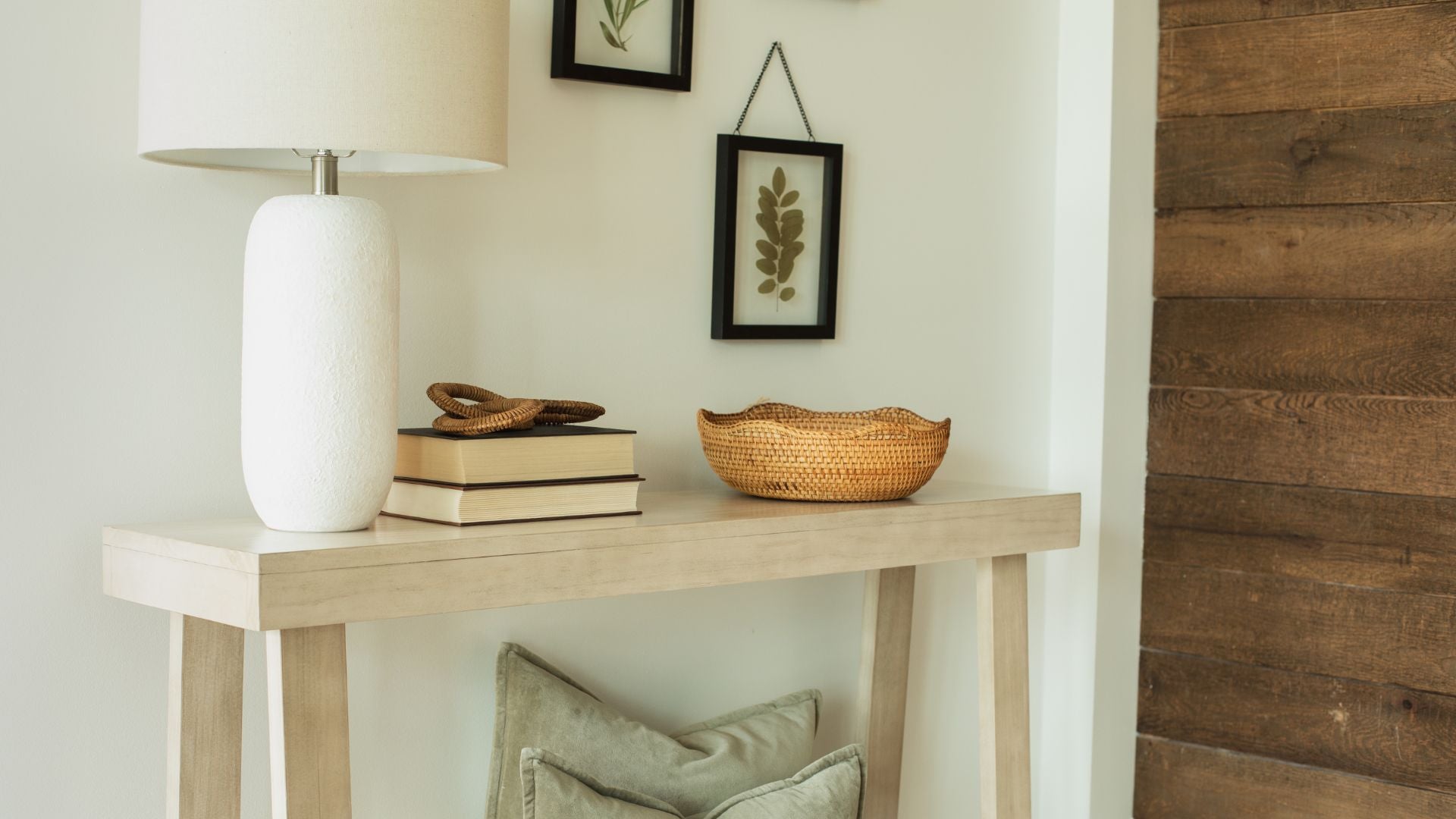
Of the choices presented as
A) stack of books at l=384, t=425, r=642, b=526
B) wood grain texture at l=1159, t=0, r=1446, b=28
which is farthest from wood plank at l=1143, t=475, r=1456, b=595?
stack of books at l=384, t=425, r=642, b=526

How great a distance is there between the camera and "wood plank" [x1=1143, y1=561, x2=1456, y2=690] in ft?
6.88

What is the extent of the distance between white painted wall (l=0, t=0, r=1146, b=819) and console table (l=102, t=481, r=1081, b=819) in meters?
0.11

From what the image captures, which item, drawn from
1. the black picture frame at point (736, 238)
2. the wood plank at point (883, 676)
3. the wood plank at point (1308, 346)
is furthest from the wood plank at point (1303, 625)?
the black picture frame at point (736, 238)

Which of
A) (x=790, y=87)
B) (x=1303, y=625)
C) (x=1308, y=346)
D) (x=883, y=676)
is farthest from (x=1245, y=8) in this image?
(x=883, y=676)

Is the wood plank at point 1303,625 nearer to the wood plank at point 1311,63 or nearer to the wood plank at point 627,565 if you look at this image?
the wood plank at point 627,565

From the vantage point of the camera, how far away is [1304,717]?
7.22 ft

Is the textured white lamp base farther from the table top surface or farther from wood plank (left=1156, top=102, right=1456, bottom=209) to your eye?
wood plank (left=1156, top=102, right=1456, bottom=209)

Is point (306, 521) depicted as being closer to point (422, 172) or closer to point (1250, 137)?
point (422, 172)

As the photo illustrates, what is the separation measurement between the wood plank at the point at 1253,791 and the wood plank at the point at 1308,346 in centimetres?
60

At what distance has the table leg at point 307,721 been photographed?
1176 mm

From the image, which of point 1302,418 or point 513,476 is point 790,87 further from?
point 1302,418

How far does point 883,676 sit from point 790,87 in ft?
2.72

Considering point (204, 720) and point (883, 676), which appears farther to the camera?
point (883, 676)

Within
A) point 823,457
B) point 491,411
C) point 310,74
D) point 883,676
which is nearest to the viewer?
point 310,74
